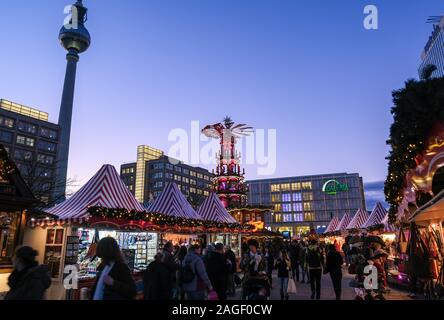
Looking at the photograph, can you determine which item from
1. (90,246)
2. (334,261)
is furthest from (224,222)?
(334,261)

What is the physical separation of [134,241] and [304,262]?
8.78 meters

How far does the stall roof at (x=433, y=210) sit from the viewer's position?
8.32 metres

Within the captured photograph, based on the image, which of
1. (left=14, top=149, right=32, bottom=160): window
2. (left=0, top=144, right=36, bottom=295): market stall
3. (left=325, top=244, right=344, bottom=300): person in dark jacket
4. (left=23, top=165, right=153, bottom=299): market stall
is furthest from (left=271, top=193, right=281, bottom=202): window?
(left=0, top=144, right=36, bottom=295): market stall

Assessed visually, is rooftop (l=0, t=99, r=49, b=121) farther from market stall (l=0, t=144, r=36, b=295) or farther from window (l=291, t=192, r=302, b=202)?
market stall (l=0, t=144, r=36, b=295)

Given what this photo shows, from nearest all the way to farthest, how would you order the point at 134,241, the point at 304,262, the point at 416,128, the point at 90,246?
the point at 416,128, the point at 90,246, the point at 134,241, the point at 304,262

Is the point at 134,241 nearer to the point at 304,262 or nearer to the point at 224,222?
the point at 224,222

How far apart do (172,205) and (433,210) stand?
11533 millimetres

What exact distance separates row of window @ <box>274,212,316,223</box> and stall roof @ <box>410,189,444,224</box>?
94847 mm

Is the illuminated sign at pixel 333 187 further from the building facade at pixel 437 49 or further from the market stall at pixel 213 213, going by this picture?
the market stall at pixel 213 213

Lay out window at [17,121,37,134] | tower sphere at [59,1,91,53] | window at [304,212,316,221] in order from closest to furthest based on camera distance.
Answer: window at [17,121,37,134], tower sphere at [59,1,91,53], window at [304,212,316,221]

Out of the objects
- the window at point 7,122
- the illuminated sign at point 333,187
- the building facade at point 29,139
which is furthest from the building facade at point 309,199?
the window at point 7,122

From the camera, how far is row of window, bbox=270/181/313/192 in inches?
4185

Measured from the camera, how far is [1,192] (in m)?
11.4

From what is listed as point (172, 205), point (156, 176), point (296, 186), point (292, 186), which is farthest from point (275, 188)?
point (172, 205)
